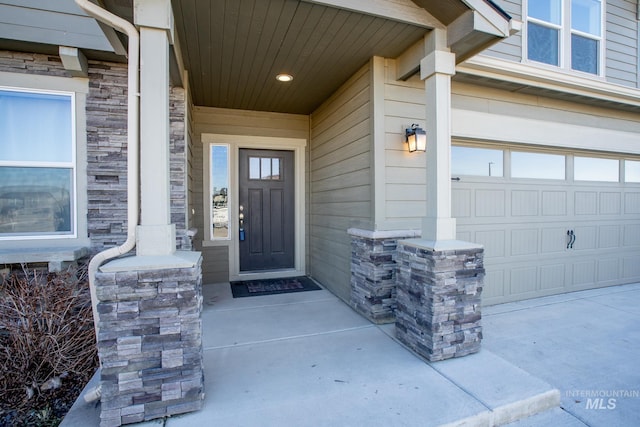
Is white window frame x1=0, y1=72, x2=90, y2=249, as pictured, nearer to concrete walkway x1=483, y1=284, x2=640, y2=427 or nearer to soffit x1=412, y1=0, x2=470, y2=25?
soffit x1=412, y1=0, x2=470, y2=25

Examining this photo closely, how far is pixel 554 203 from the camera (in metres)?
4.46

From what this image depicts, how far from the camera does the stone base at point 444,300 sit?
247cm

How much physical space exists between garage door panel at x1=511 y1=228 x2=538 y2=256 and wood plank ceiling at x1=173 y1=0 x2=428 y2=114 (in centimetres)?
264

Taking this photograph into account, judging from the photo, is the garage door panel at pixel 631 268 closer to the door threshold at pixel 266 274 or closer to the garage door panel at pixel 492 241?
the garage door panel at pixel 492 241

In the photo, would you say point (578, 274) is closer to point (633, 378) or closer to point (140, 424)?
point (633, 378)

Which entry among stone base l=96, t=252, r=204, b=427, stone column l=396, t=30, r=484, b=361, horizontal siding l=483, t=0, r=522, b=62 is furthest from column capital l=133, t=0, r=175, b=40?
horizontal siding l=483, t=0, r=522, b=62

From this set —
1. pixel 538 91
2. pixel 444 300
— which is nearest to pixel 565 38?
pixel 538 91

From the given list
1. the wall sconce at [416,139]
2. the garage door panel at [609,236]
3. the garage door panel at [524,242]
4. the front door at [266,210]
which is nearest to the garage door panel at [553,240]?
the garage door panel at [524,242]

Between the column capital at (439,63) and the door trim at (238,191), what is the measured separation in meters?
2.67

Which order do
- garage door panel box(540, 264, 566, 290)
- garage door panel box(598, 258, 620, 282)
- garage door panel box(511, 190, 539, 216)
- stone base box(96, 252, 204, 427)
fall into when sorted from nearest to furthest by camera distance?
stone base box(96, 252, 204, 427) → garage door panel box(511, 190, 539, 216) → garage door panel box(540, 264, 566, 290) → garage door panel box(598, 258, 620, 282)

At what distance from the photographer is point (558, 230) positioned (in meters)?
4.47

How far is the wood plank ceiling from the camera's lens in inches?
98.3

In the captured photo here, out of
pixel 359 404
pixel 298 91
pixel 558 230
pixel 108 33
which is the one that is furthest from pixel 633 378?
pixel 108 33

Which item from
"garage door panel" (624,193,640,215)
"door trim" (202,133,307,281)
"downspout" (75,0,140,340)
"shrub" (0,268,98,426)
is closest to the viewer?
"downspout" (75,0,140,340)
